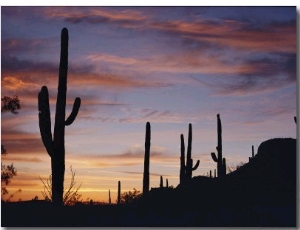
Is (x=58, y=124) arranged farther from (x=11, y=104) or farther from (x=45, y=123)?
(x=11, y=104)

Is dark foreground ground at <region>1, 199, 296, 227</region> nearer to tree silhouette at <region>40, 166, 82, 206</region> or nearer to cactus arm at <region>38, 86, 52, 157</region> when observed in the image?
tree silhouette at <region>40, 166, 82, 206</region>

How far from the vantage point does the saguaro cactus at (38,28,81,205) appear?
31.4 ft

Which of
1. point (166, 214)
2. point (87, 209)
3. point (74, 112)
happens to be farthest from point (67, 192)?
point (166, 214)

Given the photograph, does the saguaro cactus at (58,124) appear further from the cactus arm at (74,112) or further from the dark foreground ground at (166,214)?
the dark foreground ground at (166,214)

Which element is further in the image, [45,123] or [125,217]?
[125,217]

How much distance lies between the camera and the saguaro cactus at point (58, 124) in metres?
9.56

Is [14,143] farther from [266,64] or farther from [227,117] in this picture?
[266,64]

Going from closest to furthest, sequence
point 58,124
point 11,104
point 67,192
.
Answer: point 11,104, point 58,124, point 67,192

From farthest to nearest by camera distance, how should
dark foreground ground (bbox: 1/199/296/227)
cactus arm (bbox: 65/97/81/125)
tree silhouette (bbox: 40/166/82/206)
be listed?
1. tree silhouette (bbox: 40/166/82/206)
2. cactus arm (bbox: 65/97/81/125)
3. dark foreground ground (bbox: 1/199/296/227)

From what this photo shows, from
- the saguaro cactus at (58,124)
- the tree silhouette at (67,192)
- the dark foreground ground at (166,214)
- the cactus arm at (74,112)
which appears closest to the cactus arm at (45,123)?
the saguaro cactus at (58,124)

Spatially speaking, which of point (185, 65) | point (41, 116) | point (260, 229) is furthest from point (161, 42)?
point (260, 229)

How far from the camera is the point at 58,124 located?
9789 mm

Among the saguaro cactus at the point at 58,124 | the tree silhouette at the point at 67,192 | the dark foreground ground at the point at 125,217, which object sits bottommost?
the dark foreground ground at the point at 125,217

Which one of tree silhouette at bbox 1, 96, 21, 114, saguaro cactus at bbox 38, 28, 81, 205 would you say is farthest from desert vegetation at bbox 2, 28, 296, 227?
tree silhouette at bbox 1, 96, 21, 114
